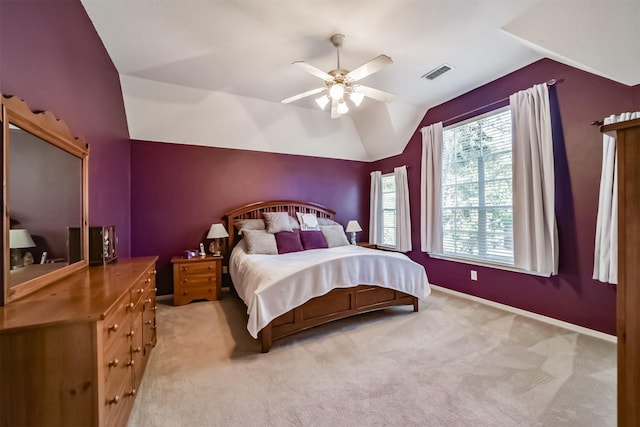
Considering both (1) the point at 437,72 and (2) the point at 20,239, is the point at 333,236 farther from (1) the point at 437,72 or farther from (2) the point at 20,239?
(2) the point at 20,239

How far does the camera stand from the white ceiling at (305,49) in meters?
2.12

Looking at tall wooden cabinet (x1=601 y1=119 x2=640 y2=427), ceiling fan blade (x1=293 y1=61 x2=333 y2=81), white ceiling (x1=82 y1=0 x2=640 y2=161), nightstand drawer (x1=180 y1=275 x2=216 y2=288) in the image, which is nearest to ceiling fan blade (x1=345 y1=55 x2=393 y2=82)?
ceiling fan blade (x1=293 y1=61 x2=333 y2=81)

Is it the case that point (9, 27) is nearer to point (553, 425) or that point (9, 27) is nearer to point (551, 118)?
point (553, 425)

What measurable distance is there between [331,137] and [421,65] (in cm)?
218

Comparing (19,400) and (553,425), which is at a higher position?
(19,400)

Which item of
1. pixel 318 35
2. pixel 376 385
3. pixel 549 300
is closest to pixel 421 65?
pixel 318 35

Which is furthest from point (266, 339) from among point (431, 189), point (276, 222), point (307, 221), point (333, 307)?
point (431, 189)

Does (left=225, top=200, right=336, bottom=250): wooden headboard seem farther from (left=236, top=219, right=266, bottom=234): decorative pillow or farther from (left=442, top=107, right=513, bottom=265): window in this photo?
(left=442, top=107, right=513, bottom=265): window

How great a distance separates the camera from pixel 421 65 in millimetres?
3082

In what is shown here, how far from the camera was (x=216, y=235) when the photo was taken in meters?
3.94

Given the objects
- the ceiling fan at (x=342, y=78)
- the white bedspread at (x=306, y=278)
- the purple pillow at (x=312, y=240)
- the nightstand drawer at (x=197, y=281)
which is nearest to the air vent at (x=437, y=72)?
the ceiling fan at (x=342, y=78)

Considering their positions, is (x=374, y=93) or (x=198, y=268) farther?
(x=198, y=268)

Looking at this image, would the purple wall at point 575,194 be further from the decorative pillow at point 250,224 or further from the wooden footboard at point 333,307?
the decorative pillow at point 250,224

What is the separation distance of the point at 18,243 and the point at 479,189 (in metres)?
4.31
